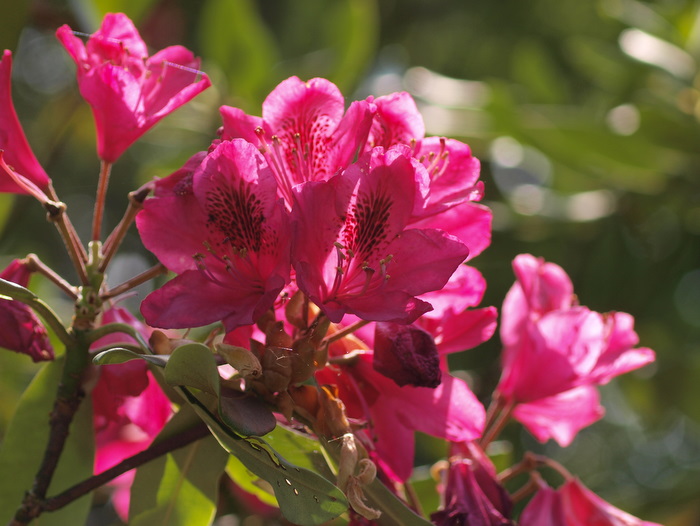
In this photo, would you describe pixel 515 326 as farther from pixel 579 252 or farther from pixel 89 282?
pixel 579 252

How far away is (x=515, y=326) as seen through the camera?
4.12 ft

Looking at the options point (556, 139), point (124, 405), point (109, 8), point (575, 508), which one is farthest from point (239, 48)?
point (575, 508)

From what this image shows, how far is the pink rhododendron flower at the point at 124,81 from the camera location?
1003mm

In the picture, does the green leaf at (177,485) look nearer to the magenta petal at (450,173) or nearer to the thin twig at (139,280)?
the thin twig at (139,280)

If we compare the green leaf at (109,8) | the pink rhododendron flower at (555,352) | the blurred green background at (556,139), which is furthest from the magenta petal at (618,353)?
the green leaf at (109,8)

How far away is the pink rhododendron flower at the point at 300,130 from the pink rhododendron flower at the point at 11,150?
0.72 feet

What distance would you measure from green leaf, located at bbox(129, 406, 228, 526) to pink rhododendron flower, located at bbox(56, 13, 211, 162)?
1.11 ft

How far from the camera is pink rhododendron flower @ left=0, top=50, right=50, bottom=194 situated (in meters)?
0.99

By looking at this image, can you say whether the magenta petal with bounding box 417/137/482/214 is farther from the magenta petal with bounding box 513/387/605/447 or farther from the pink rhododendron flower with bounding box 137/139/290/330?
the magenta petal with bounding box 513/387/605/447

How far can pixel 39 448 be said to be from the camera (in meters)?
1.02

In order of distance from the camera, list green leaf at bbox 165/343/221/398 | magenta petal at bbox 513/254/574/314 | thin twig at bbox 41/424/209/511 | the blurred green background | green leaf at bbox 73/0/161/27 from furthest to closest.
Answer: the blurred green background → green leaf at bbox 73/0/161/27 → magenta petal at bbox 513/254/574/314 → thin twig at bbox 41/424/209/511 → green leaf at bbox 165/343/221/398

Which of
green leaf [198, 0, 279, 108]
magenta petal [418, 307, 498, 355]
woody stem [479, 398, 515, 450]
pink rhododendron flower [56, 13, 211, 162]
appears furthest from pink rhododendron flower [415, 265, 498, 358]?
green leaf [198, 0, 279, 108]

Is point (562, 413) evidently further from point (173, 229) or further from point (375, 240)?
point (173, 229)

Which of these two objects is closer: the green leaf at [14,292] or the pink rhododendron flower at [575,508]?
the green leaf at [14,292]
